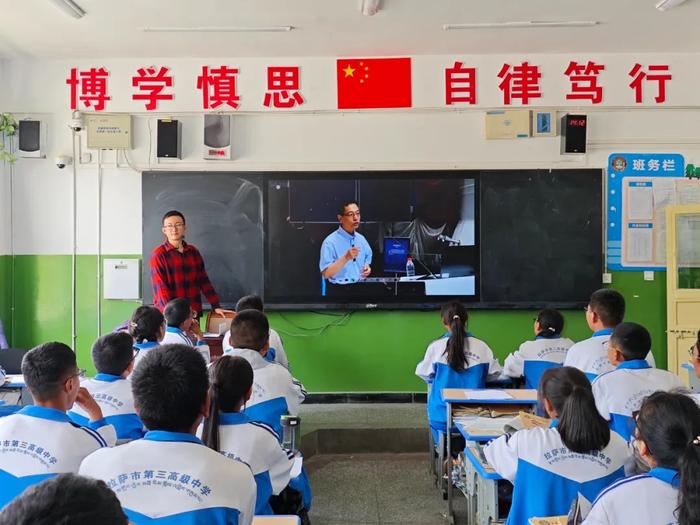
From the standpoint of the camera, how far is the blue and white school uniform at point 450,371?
371cm

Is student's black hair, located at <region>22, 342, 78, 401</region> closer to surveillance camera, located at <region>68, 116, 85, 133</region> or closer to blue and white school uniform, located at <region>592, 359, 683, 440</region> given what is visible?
blue and white school uniform, located at <region>592, 359, 683, 440</region>

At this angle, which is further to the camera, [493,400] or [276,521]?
[493,400]

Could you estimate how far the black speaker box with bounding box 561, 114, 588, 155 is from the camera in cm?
542

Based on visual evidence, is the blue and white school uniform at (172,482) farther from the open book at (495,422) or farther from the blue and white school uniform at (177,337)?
the blue and white school uniform at (177,337)

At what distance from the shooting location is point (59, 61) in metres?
5.54

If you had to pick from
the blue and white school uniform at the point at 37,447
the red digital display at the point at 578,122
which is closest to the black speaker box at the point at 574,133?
the red digital display at the point at 578,122

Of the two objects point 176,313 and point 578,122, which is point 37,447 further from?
point 578,122

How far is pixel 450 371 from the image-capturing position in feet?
12.3

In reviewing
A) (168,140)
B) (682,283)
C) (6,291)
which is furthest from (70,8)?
(682,283)

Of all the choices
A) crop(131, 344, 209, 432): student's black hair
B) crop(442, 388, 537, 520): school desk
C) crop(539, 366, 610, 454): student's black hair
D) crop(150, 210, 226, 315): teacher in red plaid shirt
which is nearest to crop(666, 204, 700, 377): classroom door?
crop(442, 388, 537, 520): school desk

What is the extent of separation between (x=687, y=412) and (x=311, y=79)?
15.0 feet

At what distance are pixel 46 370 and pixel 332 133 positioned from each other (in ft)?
13.0

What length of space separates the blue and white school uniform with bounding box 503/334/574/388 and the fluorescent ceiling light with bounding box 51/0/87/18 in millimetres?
3651

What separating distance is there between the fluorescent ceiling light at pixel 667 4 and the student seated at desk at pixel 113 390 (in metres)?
4.05
